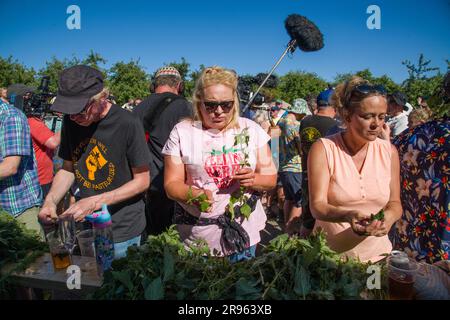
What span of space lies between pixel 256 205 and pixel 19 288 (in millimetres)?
1595

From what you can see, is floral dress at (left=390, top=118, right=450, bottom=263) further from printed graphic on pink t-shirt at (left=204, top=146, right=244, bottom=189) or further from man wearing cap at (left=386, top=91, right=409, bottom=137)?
man wearing cap at (left=386, top=91, right=409, bottom=137)

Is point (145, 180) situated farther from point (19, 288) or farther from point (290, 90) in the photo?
point (290, 90)

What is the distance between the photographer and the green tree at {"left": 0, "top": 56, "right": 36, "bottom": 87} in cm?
2795

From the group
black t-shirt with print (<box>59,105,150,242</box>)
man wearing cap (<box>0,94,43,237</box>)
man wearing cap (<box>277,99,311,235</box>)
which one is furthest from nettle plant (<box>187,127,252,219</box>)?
man wearing cap (<box>277,99,311,235</box>)

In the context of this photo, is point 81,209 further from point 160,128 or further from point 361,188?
point 361,188

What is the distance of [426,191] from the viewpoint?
2.10 metres

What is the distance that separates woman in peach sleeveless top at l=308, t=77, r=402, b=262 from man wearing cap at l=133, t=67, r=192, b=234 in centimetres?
160

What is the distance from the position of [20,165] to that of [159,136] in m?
1.25

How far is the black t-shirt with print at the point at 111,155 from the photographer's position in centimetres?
231

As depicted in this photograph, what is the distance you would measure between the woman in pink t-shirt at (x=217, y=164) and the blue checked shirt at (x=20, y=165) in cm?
132

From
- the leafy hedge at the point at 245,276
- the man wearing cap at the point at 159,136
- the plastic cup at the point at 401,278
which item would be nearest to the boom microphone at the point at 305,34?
the man wearing cap at the point at 159,136

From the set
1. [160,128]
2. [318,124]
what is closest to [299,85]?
[318,124]

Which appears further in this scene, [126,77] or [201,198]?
[126,77]
